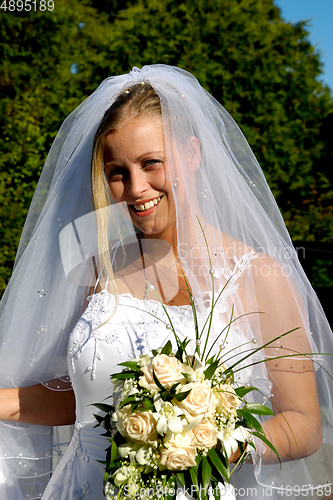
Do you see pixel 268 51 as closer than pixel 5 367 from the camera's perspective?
No

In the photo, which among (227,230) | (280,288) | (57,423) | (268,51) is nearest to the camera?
(280,288)

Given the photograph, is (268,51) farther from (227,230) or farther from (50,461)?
(50,461)

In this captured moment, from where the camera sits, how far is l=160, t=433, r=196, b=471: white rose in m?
1.31

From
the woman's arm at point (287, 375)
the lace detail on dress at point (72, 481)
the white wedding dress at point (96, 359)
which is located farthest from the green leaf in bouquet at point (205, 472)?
the lace detail on dress at point (72, 481)

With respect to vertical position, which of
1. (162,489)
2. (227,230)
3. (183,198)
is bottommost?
(162,489)

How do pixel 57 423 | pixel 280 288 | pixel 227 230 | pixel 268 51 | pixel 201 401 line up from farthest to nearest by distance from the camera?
pixel 268 51 < pixel 57 423 < pixel 227 230 < pixel 280 288 < pixel 201 401

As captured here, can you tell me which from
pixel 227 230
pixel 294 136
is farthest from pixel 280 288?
pixel 294 136

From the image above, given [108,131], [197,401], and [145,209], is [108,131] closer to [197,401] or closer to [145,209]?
[145,209]

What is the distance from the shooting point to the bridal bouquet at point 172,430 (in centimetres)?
133

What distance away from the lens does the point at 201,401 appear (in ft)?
4.38

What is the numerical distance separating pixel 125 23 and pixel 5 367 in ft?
14.9

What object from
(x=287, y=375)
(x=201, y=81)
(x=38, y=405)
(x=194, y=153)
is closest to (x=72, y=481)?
(x=38, y=405)

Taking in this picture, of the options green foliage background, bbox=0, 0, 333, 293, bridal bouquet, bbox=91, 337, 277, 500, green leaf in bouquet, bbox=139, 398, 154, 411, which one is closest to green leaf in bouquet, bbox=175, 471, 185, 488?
bridal bouquet, bbox=91, 337, 277, 500

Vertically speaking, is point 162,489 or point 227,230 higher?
point 227,230
